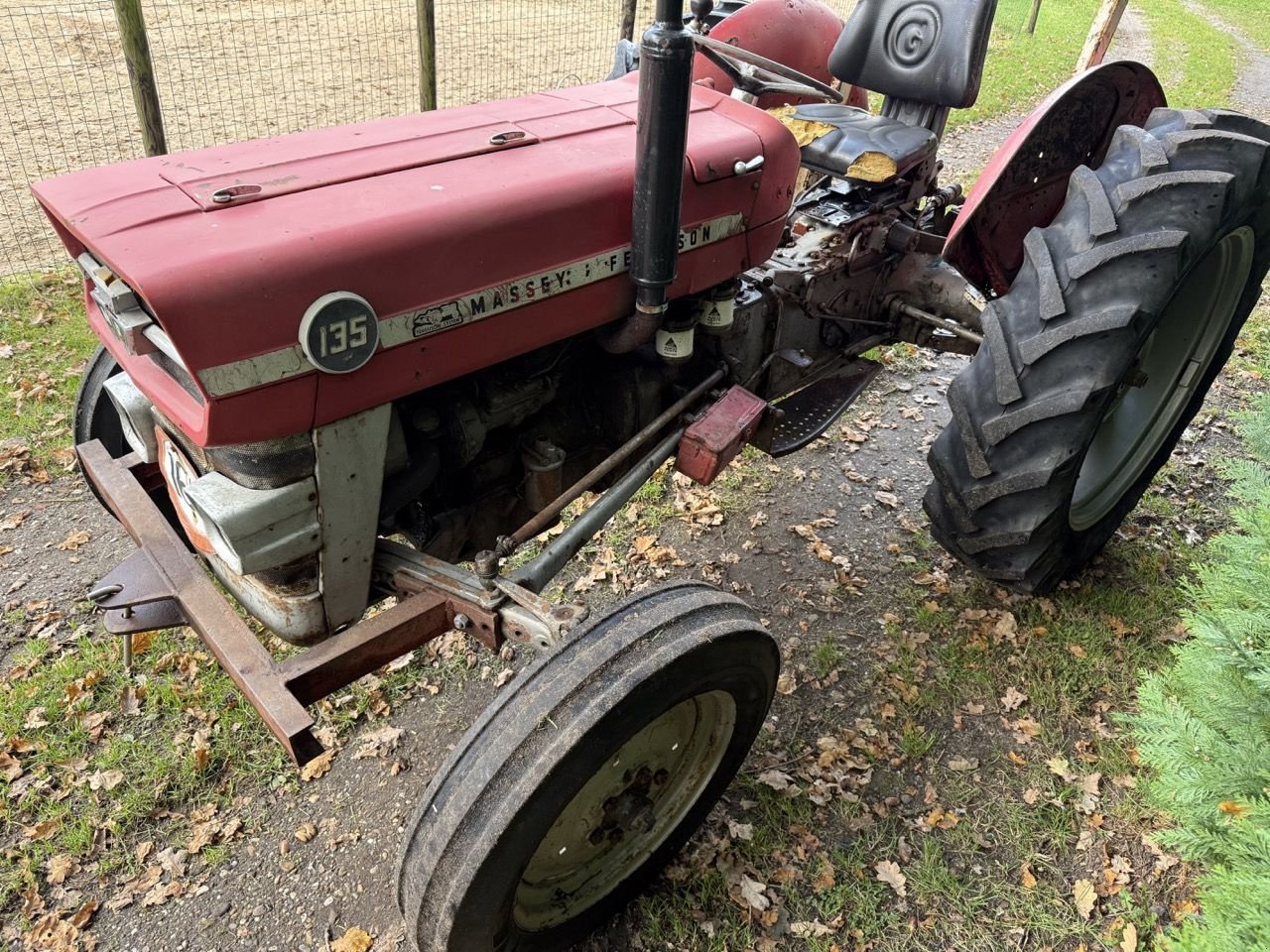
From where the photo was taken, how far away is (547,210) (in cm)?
195

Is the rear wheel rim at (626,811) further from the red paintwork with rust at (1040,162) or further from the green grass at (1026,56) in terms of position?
the green grass at (1026,56)

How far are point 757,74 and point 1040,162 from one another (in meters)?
1.34

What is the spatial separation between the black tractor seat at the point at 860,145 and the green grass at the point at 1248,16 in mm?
15519

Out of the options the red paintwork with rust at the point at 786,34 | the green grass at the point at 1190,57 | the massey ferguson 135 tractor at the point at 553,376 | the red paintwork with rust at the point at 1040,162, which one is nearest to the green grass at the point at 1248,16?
the green grass at the point at 1190,57

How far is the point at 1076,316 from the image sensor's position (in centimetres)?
252

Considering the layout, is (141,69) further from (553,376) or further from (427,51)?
(553,376)

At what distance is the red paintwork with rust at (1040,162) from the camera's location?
3053 mm

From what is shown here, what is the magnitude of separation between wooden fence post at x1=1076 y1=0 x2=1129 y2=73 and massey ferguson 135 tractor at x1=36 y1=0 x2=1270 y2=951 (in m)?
5.53

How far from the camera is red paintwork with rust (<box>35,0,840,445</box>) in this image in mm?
1580

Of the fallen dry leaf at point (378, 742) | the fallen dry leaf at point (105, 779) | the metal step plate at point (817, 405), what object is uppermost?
the metal step plate at point (817, 405)

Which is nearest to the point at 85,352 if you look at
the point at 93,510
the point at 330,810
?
the point at 93,510

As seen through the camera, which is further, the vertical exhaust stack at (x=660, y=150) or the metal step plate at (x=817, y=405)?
the metal step plate at (x=817, y=405)

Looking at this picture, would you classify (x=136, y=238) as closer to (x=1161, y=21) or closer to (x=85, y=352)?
(x=85, y=352)

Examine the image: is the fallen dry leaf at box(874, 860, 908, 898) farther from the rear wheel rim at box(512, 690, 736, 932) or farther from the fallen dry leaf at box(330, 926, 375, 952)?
the fallen dry leaf at box(330, 926, 375, 952)
